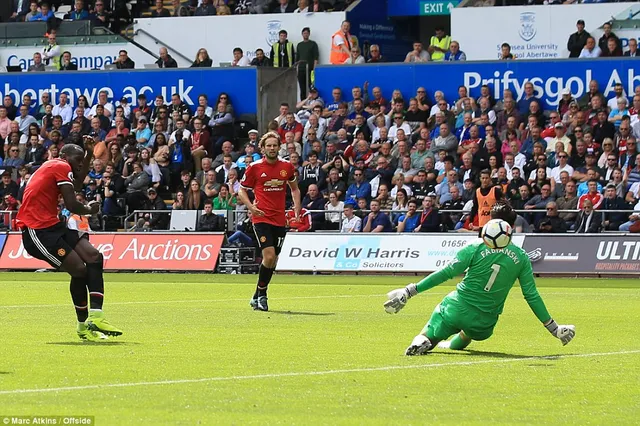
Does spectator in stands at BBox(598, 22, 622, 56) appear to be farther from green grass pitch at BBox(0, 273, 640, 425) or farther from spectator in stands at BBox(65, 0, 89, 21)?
spectator in stands at BBox(65, 0, 89, 21)

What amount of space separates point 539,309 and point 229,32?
95.7 feet

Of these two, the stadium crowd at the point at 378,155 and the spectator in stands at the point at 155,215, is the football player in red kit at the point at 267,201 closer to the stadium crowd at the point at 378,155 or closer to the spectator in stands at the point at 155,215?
the stadium crowd at the point at 378,155

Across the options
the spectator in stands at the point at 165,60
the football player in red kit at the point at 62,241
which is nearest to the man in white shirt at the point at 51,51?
the spectator in stands at the point at 165,60

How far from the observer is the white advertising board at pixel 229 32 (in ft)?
128

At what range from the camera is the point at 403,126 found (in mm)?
33750

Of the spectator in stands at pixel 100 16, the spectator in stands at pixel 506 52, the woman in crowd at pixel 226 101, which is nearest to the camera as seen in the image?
the spectator in stands at pixel 506 52

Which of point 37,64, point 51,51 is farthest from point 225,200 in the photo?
point 51,51

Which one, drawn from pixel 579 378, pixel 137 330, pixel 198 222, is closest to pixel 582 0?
pixel 198 222

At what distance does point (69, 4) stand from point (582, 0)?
17.8 m

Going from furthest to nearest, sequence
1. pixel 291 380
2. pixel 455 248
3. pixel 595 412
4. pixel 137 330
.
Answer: pixel 455 248 < pixel 137 330 < pixel 291 380 < pixel 595 412

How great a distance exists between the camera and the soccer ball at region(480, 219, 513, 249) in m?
12.4

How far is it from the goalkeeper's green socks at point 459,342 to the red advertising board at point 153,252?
18.2 metres

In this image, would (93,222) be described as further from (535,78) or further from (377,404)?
(377,404)

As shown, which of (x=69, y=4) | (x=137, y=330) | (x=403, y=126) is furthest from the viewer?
(x=69, y=4)
